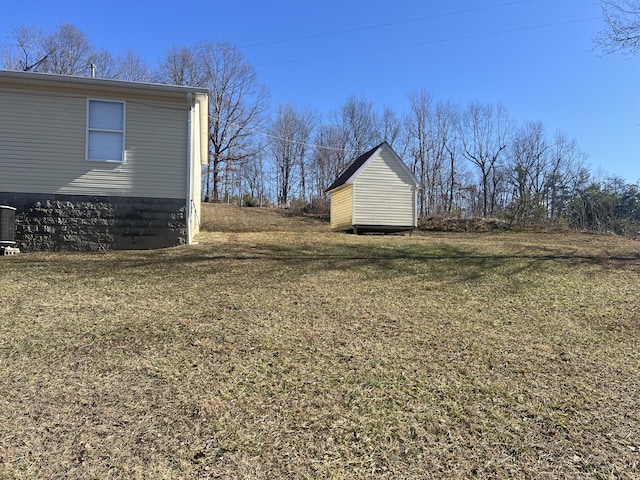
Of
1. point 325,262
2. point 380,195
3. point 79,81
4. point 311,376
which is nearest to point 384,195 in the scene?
point 380,195

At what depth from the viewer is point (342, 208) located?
16.3 m

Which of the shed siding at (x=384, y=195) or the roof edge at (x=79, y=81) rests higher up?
the roof edge at (x=79, y=81)

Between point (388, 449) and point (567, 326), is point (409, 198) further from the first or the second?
point (388, 449)

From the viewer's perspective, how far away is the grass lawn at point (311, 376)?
2.46 meters

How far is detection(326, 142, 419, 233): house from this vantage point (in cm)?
1516

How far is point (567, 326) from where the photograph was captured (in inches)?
195

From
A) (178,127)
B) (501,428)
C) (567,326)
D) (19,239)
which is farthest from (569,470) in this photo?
(19,239)

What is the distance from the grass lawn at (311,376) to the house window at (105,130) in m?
3.10

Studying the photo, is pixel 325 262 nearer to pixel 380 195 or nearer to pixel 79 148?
pixel 79 148

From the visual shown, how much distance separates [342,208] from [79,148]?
9.64 meters

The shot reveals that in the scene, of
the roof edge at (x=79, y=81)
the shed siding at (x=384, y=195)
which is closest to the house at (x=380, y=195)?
the shed siding at (x=384, y=195)

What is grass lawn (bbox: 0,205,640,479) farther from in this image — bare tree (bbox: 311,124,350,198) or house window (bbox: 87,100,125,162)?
bare tree (bbox: 311,124,350,198)

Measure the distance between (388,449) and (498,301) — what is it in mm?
3914

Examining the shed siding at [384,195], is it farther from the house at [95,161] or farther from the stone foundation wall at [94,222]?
the stone foundation wall at [94,222]
